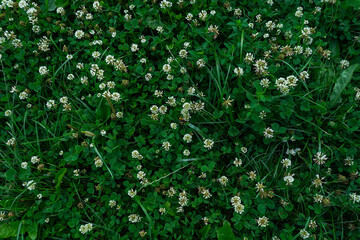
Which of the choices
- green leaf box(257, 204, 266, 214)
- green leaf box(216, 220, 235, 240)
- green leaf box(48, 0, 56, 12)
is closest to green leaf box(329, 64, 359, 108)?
green leaf box(257, 204, 266, 214)

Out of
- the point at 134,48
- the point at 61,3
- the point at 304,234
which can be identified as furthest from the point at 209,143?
the point at 61,3

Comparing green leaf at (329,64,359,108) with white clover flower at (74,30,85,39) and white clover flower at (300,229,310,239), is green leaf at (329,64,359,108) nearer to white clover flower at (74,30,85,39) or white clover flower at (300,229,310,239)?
white clover flower at (300,229,310,239)

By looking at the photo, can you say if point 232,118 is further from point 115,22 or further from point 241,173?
point 115,22

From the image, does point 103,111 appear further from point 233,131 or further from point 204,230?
point 204,230

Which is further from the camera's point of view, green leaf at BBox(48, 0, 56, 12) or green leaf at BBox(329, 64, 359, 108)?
green leaf at BBox(48, 0, 56, 12)

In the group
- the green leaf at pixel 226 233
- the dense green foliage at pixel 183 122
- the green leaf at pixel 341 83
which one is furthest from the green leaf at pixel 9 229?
the green leaf at pixel 341 83

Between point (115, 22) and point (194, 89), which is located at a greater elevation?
point (115, 22)

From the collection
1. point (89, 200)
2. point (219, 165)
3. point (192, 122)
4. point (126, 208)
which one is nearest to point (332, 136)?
point (219, 165)
